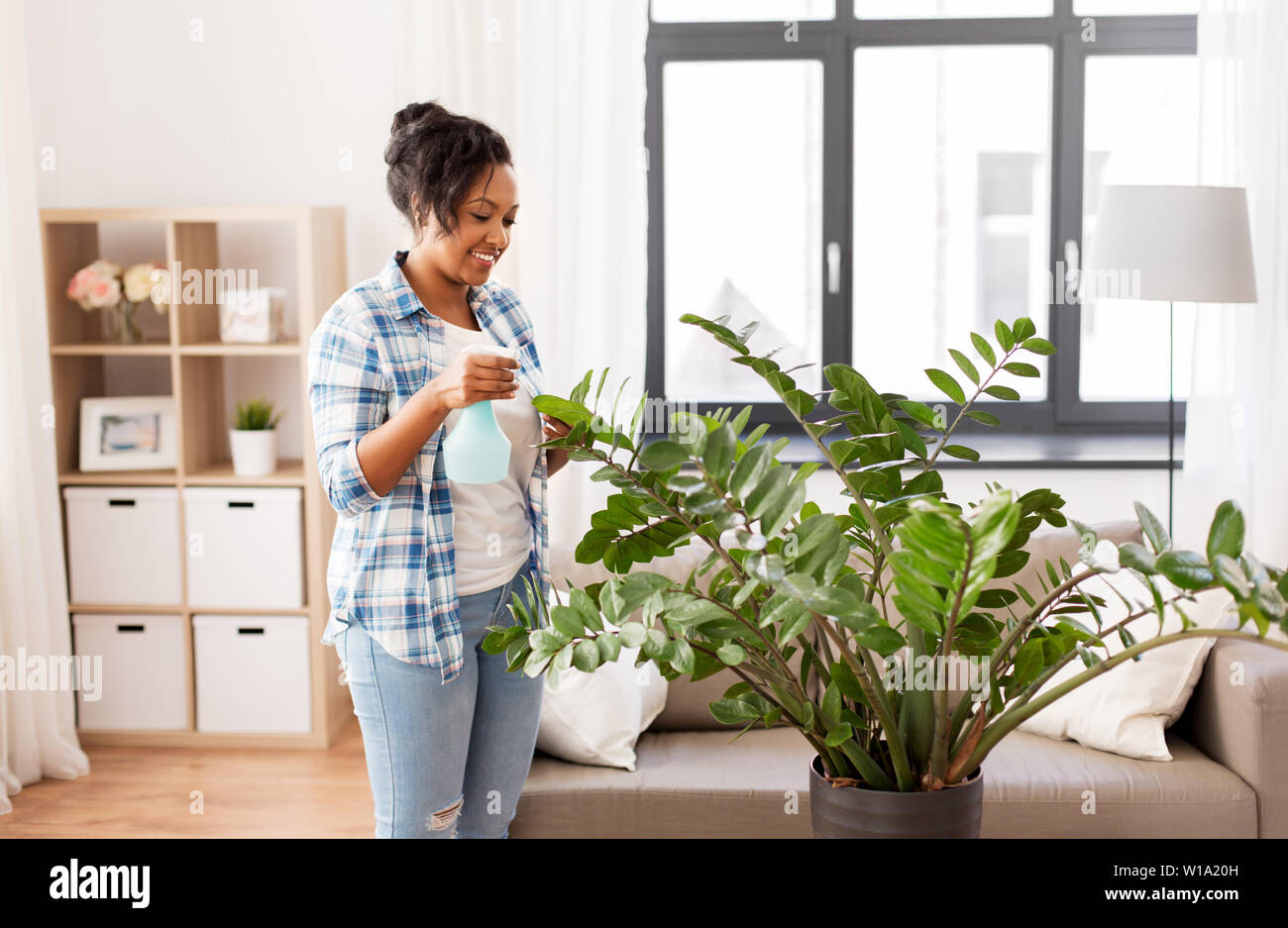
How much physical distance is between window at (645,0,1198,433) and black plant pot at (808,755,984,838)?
108 inches

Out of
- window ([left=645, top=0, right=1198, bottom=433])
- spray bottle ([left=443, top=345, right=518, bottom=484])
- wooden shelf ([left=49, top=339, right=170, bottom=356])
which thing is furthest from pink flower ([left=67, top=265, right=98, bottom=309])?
spray bottle ([left=443, top=345, right=518, bottom=484])

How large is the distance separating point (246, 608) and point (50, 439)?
2.24 ft

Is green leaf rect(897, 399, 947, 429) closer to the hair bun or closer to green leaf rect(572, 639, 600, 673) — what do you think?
green leaf rect(572, 639, 600, 673)

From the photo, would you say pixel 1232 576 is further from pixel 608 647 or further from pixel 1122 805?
pixel 1122 805

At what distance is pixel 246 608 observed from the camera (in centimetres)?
334

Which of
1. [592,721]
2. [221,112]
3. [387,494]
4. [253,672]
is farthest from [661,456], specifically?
[221,112]

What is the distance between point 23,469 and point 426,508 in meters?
2.03

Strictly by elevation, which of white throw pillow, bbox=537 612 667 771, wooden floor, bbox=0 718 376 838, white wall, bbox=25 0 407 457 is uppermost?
white wall, bbox=25 0 407 457

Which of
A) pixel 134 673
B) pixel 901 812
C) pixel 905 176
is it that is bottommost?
pixel 134 673

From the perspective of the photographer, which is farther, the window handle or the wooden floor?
the window handle

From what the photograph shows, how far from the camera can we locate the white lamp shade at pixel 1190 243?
2678 mm

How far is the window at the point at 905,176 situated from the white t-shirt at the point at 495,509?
2.02 metres

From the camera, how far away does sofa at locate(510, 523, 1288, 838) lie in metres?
2.17

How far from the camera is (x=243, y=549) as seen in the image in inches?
A: 131
